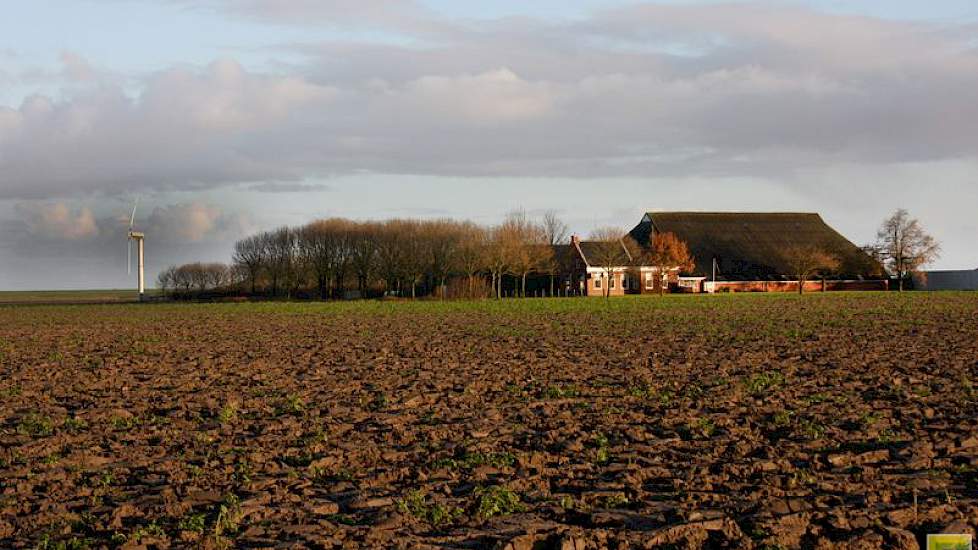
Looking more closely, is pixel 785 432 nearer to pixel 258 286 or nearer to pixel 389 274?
pixel 389 274

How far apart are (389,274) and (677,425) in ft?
268

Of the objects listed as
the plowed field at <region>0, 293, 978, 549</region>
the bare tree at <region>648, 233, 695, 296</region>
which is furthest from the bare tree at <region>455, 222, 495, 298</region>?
the plowed field at <region>0, 293, 978, 549</region>

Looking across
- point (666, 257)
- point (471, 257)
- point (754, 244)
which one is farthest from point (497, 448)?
point (754, 244)

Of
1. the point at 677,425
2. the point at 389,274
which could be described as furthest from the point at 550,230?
the point at 677,425

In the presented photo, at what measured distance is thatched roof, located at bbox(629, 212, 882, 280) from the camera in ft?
360

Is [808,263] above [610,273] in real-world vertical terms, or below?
above

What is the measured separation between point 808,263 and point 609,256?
71.2 feet

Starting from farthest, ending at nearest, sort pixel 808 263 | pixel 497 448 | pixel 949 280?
pixel 949 280 → pixel 808 263 → pixel 497 448

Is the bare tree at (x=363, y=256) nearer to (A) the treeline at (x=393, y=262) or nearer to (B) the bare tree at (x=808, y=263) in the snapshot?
(A) the treeline at (x=393, y=262)
